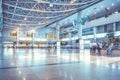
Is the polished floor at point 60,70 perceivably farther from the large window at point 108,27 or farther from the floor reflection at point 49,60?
the large window at point 108,27

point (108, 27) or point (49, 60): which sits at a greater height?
point (108, 27)

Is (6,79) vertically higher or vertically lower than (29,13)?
lower

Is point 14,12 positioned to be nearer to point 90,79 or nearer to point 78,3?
point 78,3

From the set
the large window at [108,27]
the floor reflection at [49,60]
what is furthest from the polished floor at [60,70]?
the large window at [108,27]

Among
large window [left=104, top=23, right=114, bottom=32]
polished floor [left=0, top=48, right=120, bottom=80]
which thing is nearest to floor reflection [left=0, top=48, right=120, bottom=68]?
polished floor [left=0, top=48, right=120, bottom=80]

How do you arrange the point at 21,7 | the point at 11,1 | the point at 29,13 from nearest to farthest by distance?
the point at 11,1 → the point at 21,7 → the point at 29,13

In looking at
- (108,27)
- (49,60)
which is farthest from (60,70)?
(108,27)

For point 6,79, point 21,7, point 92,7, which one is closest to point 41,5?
point 21,7

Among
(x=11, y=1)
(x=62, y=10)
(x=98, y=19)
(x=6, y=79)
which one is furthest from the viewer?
(x=98, y=19)

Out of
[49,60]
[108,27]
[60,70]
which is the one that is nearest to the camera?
[60,70]

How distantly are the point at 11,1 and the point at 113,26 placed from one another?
27881 millimetres

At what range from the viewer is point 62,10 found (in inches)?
1554

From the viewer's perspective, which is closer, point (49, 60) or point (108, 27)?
point (49, 60)

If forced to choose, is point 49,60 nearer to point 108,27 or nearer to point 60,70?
point 60,70
